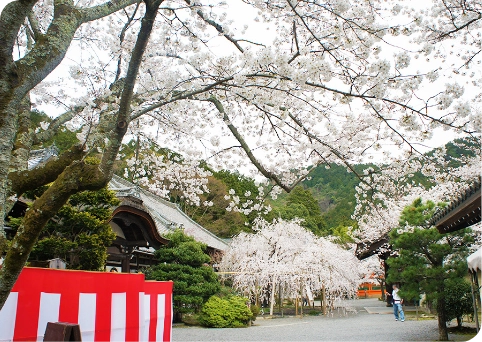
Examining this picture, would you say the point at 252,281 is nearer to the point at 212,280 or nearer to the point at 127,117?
the point at 212,280

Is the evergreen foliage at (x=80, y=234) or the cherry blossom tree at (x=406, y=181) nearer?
the cherry blossom tree at (x=406, y=181)

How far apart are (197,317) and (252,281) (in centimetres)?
403

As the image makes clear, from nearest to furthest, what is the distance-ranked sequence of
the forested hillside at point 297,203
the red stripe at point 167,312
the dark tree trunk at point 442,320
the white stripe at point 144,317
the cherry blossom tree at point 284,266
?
the white stripe at point 144,317 < the red stripe at point 167,312 < the dark tree trunk at point 442,320 < the cherry blossom tree at point 284,266 < the forested hillside at point 297,203

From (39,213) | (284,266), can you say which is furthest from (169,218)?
(39,213)

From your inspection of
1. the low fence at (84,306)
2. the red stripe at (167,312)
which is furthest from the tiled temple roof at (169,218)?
the low fence at (84,306)

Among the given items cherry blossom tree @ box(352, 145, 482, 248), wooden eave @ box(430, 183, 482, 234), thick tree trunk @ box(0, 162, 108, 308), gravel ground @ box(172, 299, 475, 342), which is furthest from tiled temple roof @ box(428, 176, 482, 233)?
thick tree trunk @ box(0, 162, 108, 308)

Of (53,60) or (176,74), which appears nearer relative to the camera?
(53,60)

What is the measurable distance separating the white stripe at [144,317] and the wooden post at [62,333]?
1.98m

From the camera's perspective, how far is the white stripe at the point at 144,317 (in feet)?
12.7

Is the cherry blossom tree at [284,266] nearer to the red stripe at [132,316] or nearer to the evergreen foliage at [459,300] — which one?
the evergreen foliage at [459,300]

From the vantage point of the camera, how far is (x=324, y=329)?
1144 centimetres

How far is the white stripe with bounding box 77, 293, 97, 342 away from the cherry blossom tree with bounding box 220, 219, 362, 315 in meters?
12.3

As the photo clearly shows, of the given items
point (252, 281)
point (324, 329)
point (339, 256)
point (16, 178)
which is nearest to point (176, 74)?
point (16, 178)

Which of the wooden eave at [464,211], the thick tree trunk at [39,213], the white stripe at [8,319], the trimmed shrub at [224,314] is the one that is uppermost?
the wooden eave at [464,211]
